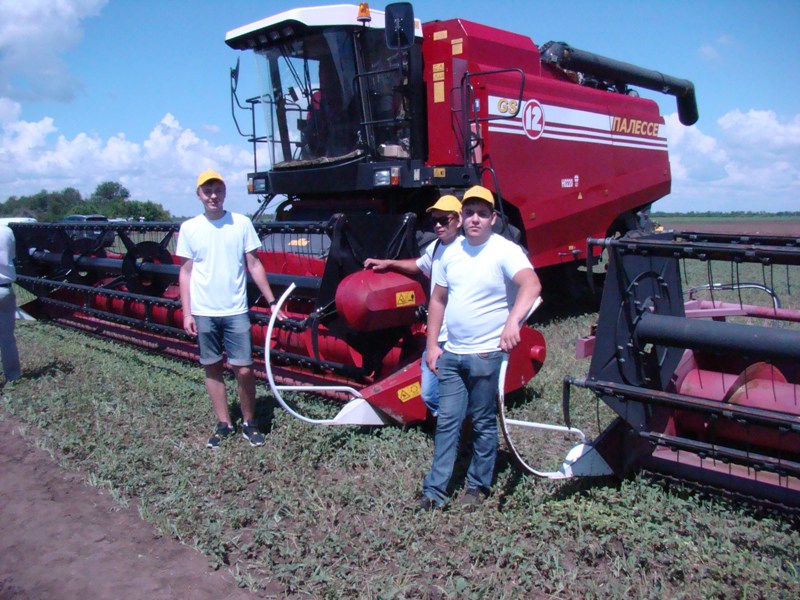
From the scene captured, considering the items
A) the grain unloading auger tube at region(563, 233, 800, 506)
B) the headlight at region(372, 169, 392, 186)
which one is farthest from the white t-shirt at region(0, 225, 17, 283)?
the grain unloading auger tube at region(563, 233, 800, 506)

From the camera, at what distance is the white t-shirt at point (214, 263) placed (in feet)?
14.6

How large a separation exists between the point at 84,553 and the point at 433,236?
10.9ft

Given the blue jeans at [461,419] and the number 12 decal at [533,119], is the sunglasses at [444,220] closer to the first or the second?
the blue jeans at [461,419]

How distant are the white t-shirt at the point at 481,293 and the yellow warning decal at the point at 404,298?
44.0 inches

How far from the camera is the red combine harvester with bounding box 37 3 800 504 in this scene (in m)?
3.36

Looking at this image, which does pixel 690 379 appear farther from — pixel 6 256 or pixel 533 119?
pixel 6 256

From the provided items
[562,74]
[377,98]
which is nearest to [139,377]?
[377,98]

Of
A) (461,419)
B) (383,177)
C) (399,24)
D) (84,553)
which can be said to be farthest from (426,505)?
(399,24)

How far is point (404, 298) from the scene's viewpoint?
4.63m

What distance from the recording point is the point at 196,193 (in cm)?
446

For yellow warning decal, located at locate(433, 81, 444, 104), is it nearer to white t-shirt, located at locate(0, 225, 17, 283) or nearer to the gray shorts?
the gray shorts

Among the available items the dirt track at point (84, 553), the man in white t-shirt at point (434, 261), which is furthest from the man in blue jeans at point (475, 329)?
the dirt track at point (84, 553)

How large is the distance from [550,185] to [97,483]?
18.2ft

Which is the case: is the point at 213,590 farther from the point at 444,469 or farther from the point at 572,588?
the point at 572,588
